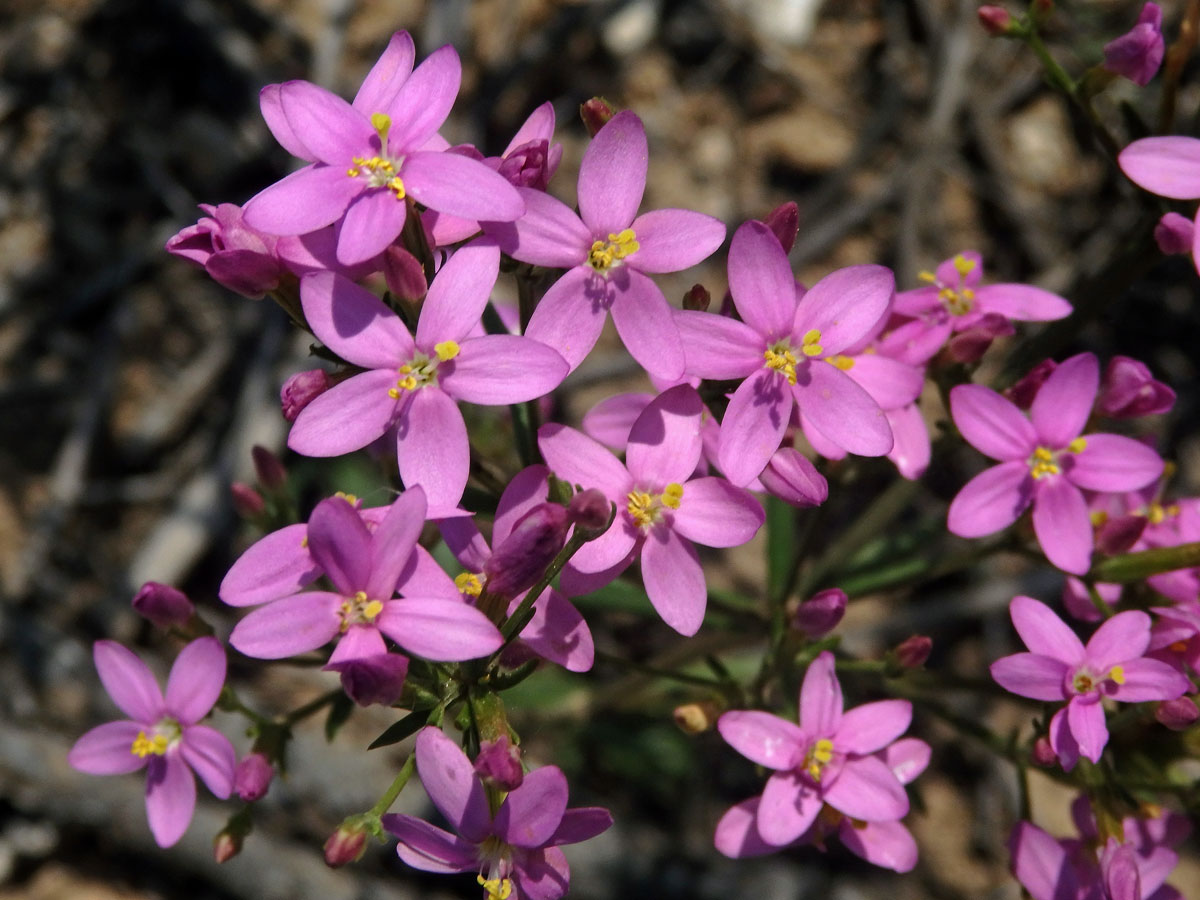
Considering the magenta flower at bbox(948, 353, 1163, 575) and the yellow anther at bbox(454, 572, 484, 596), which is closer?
the yellow anther at bbox(454, 572, 484, 596)

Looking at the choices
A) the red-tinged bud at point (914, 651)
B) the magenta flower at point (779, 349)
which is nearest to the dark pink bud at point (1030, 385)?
the magenta flower at point (779, 349)

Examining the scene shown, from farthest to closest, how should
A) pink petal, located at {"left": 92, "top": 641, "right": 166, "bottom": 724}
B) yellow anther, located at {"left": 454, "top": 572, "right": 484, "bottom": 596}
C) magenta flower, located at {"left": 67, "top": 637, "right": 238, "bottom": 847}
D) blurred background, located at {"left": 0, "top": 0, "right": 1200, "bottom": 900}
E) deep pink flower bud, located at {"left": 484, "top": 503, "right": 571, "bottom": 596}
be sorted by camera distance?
blurred background, located at {"left": 0, "top": 0, "right": 1200, "bottom": 900} → pink petal, located at {"left": 92, "top": 641, "right": 166, "bottom": 724} → magenta flower, located at {"left": 67, "top": 637, "right": 238, "bottom": 847} → yellow anther, located at {"left": 454, "top": 572, "right": 484, "bottom": 596} → deep pink flower bud, located at {"left": 484, "top": 503, "right": 571, "bottom": 596}

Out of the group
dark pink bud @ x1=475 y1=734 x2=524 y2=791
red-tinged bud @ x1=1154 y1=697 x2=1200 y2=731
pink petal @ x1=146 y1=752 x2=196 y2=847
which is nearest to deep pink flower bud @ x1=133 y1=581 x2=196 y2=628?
pink petal @ x1=146 y1=752 x2=196 y2=847

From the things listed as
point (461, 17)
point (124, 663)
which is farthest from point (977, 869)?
point (461, 17)

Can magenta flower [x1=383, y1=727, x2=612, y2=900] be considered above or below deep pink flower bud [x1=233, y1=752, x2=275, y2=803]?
above

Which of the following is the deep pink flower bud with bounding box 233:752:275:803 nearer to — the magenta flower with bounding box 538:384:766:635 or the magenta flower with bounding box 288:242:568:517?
the magenta flower with bounding box 288:242:568:517

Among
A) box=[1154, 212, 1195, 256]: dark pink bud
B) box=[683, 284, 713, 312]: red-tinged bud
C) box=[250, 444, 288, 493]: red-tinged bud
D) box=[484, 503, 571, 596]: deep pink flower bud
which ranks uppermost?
box=[1154, 212, 1195, 256]: dark pink bud

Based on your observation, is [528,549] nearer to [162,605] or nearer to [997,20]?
[162,605]

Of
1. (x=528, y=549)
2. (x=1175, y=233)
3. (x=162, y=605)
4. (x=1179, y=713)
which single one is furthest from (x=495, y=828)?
(x=1175, y=233)

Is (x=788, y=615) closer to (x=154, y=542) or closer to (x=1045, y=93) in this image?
(x=154, y=542)
